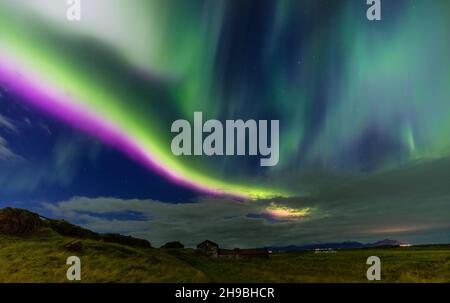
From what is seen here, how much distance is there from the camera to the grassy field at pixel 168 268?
3162cm

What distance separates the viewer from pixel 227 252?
147 feet

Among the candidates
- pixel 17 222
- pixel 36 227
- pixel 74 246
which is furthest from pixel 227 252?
pixel 17 222

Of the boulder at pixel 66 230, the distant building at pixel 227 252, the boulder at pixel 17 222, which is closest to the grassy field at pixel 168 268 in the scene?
the distant building at pixel 227 252

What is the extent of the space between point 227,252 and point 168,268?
1249 cm

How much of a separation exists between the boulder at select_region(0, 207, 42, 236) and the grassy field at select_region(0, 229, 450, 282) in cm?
592

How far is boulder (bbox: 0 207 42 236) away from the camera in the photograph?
4688 centimetres

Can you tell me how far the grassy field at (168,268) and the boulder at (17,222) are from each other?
592 centimetres

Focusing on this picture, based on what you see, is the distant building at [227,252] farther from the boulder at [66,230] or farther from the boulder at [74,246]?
the boulder at [66,230]
